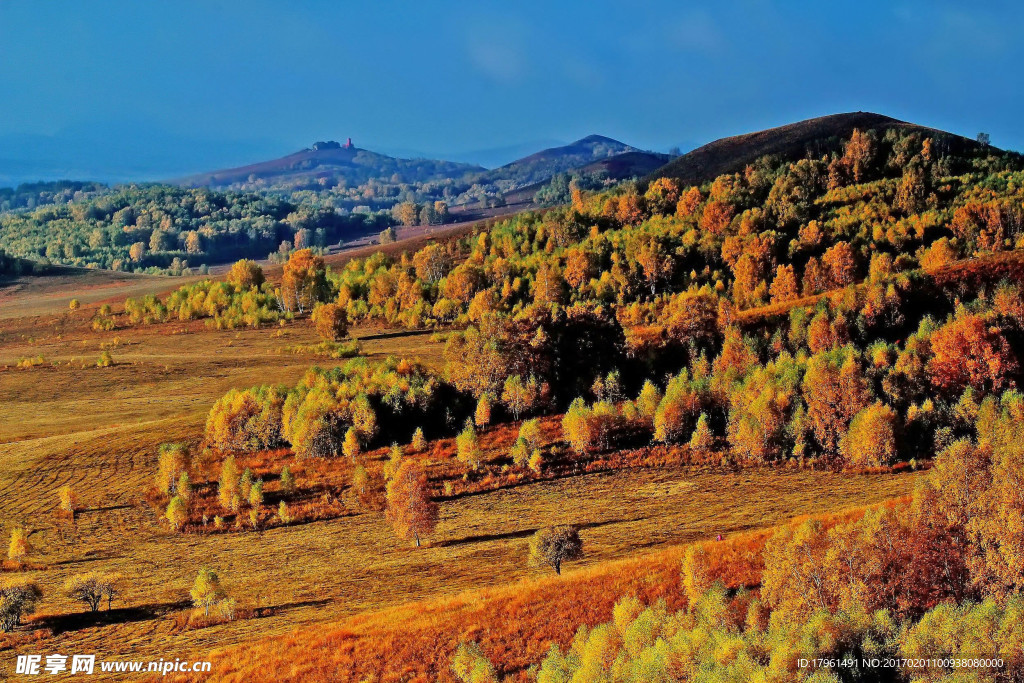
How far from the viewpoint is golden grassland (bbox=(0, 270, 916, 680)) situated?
47.7m

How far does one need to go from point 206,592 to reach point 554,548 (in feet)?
69.7

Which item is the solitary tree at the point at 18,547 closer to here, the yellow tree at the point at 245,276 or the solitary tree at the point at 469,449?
the solitary tree at the point at 469,449

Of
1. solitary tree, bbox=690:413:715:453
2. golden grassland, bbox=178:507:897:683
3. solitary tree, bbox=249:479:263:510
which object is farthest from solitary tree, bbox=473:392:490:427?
golden grassland, bbox=178:507:897:683

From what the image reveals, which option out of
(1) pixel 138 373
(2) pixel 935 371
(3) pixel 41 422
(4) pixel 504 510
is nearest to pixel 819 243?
(2) pixel 935 371

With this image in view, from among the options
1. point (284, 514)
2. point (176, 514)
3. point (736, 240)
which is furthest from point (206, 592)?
point (736, 240)

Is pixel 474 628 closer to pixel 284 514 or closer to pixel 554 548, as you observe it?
pixel 554 548

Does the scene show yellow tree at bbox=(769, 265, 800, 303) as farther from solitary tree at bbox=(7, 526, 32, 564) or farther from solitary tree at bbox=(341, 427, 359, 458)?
solitary tree at bbox=(7, 526, 32, 564)

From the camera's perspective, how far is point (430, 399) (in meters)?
82.1

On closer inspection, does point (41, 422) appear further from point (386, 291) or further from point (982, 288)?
point (982, 288)

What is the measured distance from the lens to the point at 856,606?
33.6 metres

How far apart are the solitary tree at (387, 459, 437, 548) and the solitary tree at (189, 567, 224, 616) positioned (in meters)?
13.5

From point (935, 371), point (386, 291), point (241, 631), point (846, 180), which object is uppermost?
point (846, 180)

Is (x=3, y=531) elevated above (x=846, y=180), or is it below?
below

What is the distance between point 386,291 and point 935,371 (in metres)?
104
